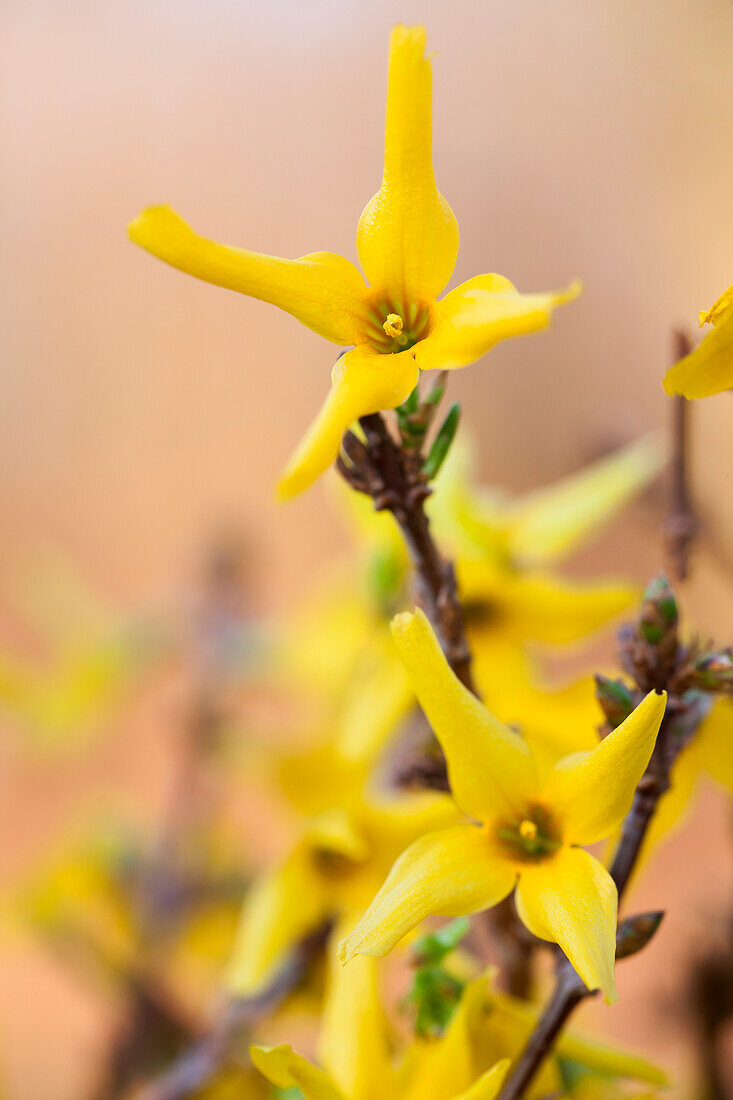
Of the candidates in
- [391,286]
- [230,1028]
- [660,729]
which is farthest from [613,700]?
[230,1028]

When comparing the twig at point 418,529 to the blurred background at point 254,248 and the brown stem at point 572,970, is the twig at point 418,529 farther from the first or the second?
the blurred background at point 254,248

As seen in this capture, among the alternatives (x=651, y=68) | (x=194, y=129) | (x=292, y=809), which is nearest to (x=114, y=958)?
(x=292, y=809)

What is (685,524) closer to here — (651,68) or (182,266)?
(182,266)

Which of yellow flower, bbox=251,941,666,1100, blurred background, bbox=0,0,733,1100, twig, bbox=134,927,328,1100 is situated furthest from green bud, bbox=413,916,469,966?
blurred background, bbox=0,0,733,1100

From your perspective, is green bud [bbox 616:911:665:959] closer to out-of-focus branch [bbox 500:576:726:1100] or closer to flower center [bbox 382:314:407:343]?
out-of-focus branch [bbox 500:576:726:1100]

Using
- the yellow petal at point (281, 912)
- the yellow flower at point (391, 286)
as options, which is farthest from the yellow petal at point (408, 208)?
the yellow petal at point (281, 912)
